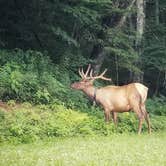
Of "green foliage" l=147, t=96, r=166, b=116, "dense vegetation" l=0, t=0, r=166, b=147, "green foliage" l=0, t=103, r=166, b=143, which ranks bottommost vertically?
"green foliage" l=147, t=96, r=166, b=116

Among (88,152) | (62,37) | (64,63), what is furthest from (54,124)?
(64,63)

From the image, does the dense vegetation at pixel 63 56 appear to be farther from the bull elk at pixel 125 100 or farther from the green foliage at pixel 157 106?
the bull elk at pixel 125 100

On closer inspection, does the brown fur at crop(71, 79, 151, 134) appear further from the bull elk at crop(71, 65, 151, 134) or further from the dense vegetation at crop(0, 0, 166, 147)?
the dense vegetation at crop(0, 0, 166, 147)

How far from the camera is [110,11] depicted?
22.8 m

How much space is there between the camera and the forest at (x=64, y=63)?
16.8 metres

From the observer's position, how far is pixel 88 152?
43.4 feet

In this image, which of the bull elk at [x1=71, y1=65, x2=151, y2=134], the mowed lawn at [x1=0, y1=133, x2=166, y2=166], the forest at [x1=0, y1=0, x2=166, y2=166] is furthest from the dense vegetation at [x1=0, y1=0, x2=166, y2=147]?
the mowed lawn at [x1=0, y1=133, x2=166, y2=166]

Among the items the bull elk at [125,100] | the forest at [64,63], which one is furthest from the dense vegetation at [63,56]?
the bull elk at [125,100]

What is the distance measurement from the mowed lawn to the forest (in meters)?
0.08

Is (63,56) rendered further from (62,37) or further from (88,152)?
(88,152)

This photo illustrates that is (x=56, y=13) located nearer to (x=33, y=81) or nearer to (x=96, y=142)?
(x=33, y=81)

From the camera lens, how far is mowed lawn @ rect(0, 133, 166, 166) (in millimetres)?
11789

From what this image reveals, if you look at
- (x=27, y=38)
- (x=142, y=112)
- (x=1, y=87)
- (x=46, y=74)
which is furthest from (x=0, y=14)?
(x=142, y=112)

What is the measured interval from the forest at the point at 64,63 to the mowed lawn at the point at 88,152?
0.26 feet
